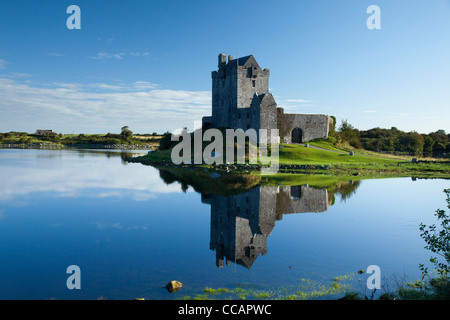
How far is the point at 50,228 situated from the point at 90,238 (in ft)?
9.57

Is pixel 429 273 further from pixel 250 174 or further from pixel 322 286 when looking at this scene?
pixel 250 174

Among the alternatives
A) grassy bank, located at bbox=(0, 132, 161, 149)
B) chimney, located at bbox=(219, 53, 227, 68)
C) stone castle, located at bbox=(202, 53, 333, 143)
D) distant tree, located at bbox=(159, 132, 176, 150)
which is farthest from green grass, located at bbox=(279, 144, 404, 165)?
grassy bank, located at bbox=(0, 132, 161, 149)

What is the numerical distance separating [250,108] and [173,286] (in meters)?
41.6

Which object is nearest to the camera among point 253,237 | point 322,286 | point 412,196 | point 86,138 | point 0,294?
point 0,294

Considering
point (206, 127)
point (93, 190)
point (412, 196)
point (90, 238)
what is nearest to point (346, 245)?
point (90, 238)

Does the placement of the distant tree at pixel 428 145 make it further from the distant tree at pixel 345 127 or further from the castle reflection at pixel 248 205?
the castle reflection at pixel 248 205

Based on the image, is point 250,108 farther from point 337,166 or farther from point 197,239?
point 197,239

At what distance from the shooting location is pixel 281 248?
11898mm

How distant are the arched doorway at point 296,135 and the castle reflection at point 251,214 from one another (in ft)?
100.0

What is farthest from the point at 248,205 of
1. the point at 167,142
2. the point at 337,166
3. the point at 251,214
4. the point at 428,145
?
the point at 428,145

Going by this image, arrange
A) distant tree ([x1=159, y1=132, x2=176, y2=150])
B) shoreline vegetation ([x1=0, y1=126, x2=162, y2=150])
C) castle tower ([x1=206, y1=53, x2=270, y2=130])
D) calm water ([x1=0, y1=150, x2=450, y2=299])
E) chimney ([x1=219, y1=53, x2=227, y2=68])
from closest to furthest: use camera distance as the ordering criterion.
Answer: calm water ([x1=0, y1=150, x2=450, y2=299]) < castle tower ([x1=206, y1=53, x2=270, y2=130]) < chimney ([x1=219, y1=53, x2=227, y2=68]) < distant tree ([x1=159, y1=132, x2=176, y2=150]) < shoreline vegetation ([x1=0, y1=126, x2=162, y2=150])

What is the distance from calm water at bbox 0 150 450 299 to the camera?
905 cm

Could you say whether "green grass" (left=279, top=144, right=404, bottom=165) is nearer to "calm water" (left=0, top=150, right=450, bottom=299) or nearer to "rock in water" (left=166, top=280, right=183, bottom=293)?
"calm water" (left=0, top=150, right=450, bottom=299)

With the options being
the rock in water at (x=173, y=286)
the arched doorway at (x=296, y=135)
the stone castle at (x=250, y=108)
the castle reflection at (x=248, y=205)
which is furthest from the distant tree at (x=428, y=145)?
the rock in water at (x=173, y=286)
